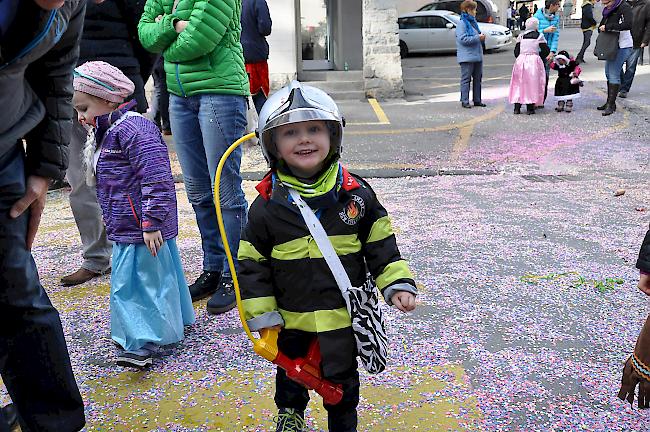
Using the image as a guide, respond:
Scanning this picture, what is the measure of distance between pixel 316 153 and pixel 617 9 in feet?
30.3

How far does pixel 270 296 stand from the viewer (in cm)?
226

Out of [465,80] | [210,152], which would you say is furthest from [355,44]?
[210,152]

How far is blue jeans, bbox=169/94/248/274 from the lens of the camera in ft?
11.3

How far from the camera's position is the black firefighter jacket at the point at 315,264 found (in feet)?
7.25

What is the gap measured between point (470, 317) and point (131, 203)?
185 cm

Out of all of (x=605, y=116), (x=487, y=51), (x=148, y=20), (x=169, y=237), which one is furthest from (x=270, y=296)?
(x=487, y=51)

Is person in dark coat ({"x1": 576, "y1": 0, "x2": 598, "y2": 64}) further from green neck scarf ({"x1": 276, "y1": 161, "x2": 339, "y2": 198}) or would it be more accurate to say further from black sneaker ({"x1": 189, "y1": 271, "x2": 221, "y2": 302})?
green neck scarf ({"x1": 276, "y1": 161, "x2": 339, "y2": 198})

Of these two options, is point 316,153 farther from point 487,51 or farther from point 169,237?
point 487,51

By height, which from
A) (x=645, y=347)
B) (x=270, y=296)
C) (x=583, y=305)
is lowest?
(x=583, y=305)

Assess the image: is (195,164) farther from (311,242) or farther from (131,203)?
(311,242)

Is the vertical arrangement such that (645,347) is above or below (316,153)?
below

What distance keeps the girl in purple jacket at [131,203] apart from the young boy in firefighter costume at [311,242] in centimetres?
90

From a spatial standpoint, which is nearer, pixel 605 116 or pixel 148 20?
pixel 148 20

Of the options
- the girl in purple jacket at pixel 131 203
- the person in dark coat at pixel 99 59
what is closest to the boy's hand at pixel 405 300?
the girl in purple jacket at pixel 131 203
